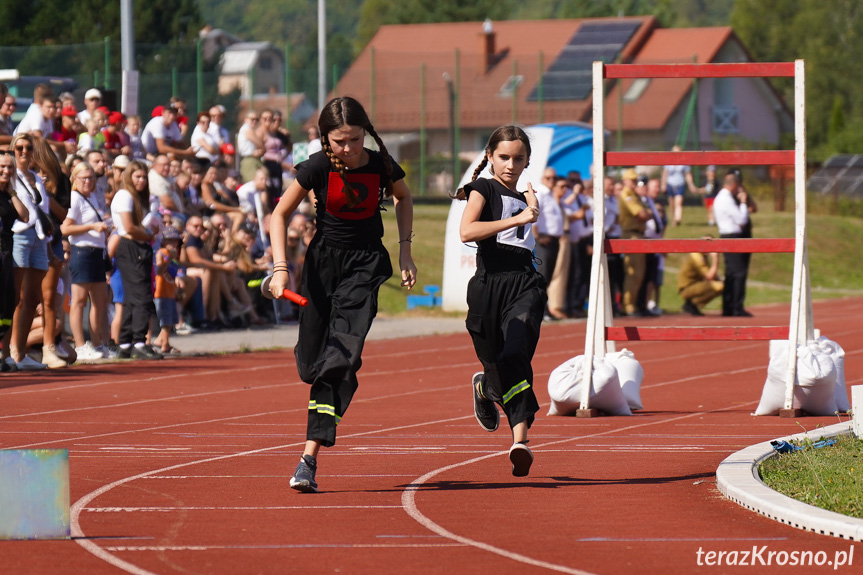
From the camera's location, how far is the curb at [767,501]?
6.34m

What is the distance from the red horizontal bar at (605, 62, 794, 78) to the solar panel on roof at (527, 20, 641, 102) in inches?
1182

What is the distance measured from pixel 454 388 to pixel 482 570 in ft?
26.9

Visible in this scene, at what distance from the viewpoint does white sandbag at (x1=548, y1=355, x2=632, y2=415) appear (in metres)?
11.3

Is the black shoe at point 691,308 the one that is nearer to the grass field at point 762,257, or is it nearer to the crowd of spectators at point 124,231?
the grass field at point 762,257

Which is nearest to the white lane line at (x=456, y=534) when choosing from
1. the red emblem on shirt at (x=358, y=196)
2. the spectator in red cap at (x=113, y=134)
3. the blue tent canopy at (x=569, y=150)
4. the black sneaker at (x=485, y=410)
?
the black sneaker at (x=485, y=410)

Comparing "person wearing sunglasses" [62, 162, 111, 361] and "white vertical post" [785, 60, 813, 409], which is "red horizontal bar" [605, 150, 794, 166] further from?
"person wearing sunglasses" [62, 162, 111, 361]

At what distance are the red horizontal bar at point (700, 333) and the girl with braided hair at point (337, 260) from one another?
3.43 metres

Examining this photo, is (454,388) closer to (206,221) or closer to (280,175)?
(206,221)

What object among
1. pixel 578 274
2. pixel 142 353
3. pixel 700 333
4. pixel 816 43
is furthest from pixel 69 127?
pixel 816 43

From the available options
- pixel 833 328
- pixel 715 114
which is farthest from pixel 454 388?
pixel 715 114

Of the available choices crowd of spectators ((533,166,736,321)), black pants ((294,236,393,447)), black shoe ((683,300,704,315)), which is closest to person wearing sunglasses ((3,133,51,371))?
black pants ((294,236,393,447))

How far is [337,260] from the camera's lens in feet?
26.2

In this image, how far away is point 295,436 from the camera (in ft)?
34.1

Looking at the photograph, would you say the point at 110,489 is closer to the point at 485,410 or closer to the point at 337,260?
Answer: the point at 337,260
